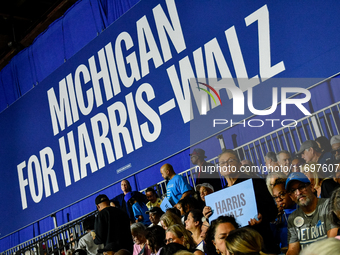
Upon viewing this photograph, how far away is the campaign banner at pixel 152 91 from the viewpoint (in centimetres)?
579

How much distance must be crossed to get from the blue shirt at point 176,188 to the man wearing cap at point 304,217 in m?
2.02

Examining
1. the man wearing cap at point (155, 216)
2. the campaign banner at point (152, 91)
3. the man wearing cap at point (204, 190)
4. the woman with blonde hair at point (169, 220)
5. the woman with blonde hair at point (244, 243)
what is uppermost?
the campaign banner at point (152, 91)

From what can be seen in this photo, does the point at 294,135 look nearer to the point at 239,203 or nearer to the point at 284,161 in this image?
the point at 284,161

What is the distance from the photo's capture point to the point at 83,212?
9.60 m

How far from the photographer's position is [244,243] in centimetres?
268

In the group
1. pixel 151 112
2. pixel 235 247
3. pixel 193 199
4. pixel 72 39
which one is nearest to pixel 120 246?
pixel 193 199

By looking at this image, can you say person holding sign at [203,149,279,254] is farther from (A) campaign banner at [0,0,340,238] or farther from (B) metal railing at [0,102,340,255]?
(A) campaign banner at [0,0,340,238]

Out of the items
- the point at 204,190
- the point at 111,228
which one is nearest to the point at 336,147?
the point at 204,190

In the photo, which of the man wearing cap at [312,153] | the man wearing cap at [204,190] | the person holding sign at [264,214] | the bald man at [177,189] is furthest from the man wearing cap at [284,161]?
the bald man at [177,189]

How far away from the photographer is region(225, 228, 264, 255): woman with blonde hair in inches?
105

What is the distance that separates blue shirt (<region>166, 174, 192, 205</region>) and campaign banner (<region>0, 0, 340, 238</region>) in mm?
1600

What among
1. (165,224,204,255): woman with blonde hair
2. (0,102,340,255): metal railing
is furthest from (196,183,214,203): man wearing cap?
(0,102,340,255): metal railing

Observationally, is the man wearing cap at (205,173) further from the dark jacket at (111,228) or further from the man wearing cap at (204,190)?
the dark jacket at (111,228)

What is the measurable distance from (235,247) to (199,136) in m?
4.21
